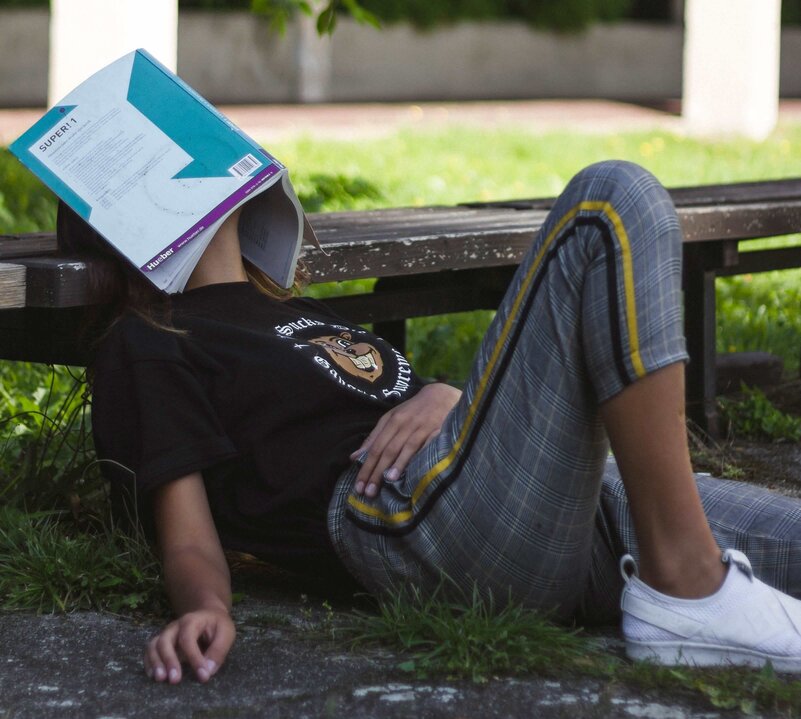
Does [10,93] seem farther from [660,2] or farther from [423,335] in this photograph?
[423,335]

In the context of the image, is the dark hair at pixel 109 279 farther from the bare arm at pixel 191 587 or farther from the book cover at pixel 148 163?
the bare arm at pixel 191 587

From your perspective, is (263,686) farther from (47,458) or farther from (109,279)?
(47,458)

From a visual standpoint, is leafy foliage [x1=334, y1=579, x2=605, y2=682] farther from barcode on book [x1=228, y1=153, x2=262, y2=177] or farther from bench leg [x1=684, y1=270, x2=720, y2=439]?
bench leg [x1=684, y1=270, x2=720, y2=439]

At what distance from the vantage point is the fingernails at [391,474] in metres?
2.07

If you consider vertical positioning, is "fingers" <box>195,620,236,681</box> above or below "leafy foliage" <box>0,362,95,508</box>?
below

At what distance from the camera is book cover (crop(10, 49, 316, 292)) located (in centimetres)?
217

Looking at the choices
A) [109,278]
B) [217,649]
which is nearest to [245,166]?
[109,278]

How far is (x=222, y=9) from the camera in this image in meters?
16.5

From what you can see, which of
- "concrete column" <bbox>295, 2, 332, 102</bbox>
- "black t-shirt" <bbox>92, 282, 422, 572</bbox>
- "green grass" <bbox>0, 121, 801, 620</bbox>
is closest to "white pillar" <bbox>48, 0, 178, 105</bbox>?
"green grass" <bbox>0, 121, 801, 620</bbox>

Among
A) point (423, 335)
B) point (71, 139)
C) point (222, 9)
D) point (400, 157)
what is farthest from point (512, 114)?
point (71, 139)

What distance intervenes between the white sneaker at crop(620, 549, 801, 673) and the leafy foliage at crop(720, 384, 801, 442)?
5.85 ft

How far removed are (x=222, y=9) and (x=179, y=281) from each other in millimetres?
15040

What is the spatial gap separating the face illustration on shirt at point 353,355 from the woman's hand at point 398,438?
0.38ft

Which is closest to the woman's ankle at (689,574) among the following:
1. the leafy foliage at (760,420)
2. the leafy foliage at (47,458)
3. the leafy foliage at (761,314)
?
the leafy foliage at (47,458)
